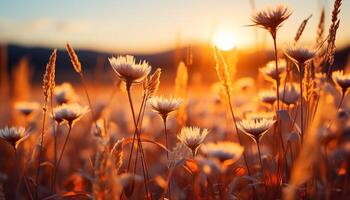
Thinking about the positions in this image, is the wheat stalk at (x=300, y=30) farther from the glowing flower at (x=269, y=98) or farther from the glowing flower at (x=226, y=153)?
the glowing flower at (x=226, y=153)

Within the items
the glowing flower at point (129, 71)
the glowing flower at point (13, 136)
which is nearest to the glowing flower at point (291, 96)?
the glowing flower at point (129, 71)

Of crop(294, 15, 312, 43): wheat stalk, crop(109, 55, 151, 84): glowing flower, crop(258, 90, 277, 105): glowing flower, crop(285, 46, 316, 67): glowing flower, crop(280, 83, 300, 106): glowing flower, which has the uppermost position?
crop(294, 15, 312, 43): wheat stalk

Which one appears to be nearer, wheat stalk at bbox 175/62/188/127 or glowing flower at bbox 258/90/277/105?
wheat stalk at bbox 175/62/188/127

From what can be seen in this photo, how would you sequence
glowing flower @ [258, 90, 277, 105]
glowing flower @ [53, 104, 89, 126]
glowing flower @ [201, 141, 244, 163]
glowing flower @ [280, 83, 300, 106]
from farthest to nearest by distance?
glowing flower @ [258, 90, 277, 105] → glowing flower @ [280, 83, 300, 106] → glowing flower @ [53, 104, 89, 126] → glowing flower @ [201, 141, 244, 163]

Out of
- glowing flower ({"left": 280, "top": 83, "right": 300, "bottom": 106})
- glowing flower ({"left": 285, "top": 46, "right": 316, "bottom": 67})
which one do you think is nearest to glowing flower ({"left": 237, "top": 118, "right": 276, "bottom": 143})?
glowing flower ({"left": 285, "top": 46, "right": 316, "bottom": 67})

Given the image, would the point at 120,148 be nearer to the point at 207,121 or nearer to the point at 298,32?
the point at 298,32

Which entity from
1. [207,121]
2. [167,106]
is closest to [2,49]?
[207,121]

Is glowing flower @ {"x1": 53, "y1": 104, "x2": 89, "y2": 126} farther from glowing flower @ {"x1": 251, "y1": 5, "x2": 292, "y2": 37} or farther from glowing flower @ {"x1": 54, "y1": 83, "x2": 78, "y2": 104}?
glowing flower @ {"x1": 54, "y1": 83, "x2": 78, "y2": 104}
